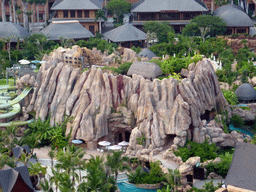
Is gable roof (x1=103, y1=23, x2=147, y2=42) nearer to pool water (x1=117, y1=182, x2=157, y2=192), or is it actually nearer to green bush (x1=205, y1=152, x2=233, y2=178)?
green bush (x1=205, y1=152, x2=233, y2=178)

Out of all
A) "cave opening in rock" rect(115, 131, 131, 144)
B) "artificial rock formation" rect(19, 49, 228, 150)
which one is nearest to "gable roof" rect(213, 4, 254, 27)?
"artificial rock formation" rect(19, 49, 228, 150)

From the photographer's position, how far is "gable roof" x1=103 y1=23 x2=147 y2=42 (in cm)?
9206

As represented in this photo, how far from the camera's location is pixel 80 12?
10331 centimetres

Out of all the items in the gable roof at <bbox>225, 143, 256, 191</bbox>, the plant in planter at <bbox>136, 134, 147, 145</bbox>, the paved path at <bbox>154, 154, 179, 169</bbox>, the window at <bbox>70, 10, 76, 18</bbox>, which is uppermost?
the window at <bbox>70, 10, 76, 18</bbox>

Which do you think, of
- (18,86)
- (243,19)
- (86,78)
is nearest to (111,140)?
(86,78)

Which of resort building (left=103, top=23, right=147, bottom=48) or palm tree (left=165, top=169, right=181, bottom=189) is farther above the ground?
resort building (left=103, top=23, right=147, bottom=48)

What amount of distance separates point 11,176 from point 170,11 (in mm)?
69682

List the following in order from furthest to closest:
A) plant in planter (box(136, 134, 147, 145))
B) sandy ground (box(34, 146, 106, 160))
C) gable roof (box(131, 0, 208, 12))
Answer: gable roof (box(131, 0, 208, 12))
sandy ground (box(34, 146, 106, 160))
plant in planter (box(136, 134, 147, 145))

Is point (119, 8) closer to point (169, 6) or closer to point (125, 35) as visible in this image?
point (169, 6)

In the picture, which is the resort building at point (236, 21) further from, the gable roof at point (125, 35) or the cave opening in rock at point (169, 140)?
the cave opening in rock at point (169, 140)

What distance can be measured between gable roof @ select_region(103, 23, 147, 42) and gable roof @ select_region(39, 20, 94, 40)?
4.58 metres

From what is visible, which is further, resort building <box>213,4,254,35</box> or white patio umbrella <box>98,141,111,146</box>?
resort building <box>213,4,254,35</box>

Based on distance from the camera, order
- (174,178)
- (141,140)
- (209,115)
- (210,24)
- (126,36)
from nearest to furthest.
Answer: (174,178) < (141,140) < (209,115) < (126,36) < (210,24)

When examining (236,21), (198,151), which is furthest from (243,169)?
(236,21)
